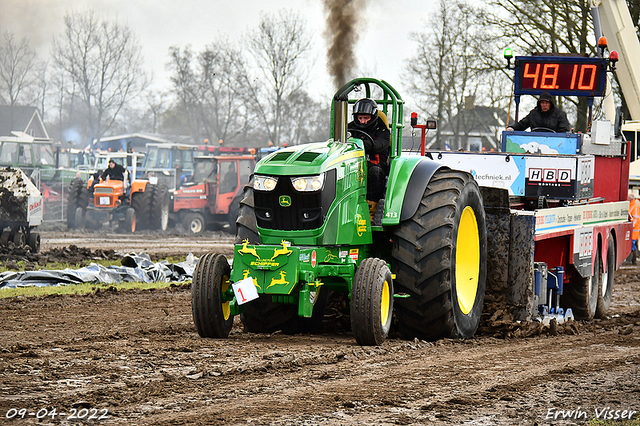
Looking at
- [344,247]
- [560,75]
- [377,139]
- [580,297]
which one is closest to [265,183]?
[344,247]

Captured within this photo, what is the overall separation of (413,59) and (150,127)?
52.0 metres

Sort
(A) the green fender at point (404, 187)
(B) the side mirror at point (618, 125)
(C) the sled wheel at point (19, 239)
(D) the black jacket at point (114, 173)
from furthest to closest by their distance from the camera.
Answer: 1. (D) the black jacket at point (114, 173)
2. (C) the sled wheel at point (19, 239)
3. (B) the side mirror at point (618, 125)
4. (A) the green fender at point (404, 187)

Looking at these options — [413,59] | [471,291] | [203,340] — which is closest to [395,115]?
[471,291]

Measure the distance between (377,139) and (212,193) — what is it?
17.4 metres

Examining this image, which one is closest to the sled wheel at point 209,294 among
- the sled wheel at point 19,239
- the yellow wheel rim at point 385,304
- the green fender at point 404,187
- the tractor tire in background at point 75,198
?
the yellow wheel rim at point 385,304

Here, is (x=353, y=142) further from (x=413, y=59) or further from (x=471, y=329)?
(x=413, y=59)

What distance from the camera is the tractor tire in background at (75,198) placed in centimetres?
2475

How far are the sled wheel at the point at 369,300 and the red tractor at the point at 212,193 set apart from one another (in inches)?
696

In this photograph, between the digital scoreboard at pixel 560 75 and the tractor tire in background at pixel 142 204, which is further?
the tractor tire in background at pixel 142 204

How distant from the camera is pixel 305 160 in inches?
288

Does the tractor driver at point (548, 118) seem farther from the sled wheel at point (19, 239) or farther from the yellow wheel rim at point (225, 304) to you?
the sled wheel at point (19, 239)

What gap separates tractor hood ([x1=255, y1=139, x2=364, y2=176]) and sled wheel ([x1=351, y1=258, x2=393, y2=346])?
35.5 inches

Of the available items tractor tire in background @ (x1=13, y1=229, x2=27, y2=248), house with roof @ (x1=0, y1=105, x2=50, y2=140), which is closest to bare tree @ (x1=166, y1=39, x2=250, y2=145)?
house with roof @ (x1=0, y1=105, x2=50, y2=140)

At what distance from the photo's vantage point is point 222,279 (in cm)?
739
